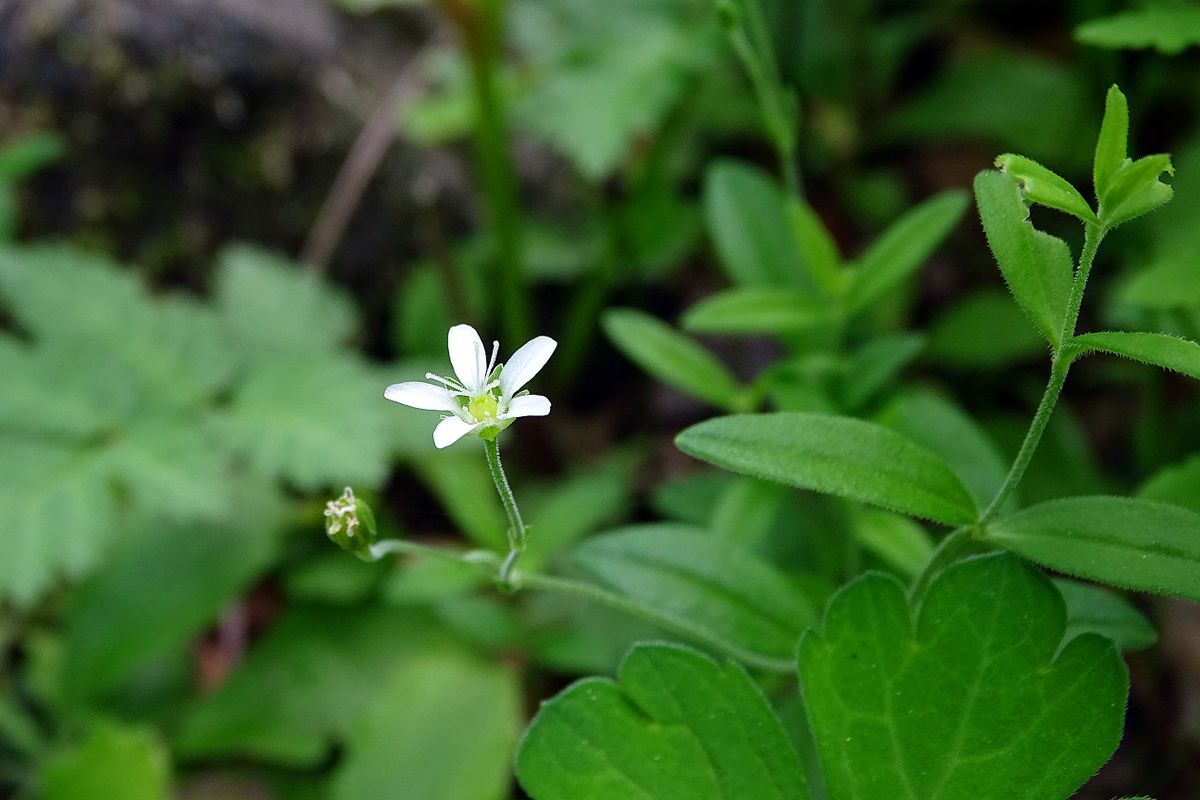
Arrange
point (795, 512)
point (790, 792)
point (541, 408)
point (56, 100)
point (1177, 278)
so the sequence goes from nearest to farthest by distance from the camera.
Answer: point (541, 408)
point (790, 792)
point (1177, 278)
point (795, 512)
point (56, 100)

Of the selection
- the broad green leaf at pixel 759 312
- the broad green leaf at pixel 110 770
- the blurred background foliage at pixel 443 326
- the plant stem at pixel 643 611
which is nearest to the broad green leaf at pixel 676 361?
the blurred background foliage at pixel 443 326

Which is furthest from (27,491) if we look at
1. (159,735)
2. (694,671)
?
(694,671)

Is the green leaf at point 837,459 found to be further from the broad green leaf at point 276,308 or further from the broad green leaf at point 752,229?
the broad green leaf at point 276,308

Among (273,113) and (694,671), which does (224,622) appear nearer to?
(273,113)

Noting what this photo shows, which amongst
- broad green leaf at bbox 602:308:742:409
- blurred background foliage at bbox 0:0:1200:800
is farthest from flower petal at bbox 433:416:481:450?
broad green leaf at bbox 602:308:742:409

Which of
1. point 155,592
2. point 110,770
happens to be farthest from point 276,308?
point 110,770

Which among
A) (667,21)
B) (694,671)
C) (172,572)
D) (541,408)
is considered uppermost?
(667,21)
